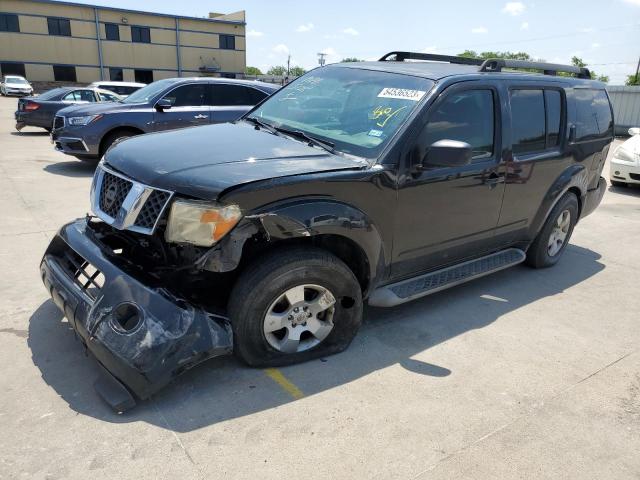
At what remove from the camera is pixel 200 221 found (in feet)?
8.65

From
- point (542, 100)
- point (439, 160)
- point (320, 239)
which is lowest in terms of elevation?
point (320, 239)

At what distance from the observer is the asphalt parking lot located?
2.41 m

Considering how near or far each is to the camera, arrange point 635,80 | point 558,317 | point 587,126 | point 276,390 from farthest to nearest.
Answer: point 635,80 < point 587,126 < point 558,317 < point 276,390

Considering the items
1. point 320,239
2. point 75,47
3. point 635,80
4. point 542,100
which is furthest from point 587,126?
point 635,80

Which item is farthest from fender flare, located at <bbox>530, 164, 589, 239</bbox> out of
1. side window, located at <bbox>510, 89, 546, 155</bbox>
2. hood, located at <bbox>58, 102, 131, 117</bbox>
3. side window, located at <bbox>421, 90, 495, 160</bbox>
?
hood, located at <bbox>58, 102, 131, 117</bbox>

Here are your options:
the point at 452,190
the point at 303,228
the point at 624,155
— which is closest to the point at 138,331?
the point at 303,228

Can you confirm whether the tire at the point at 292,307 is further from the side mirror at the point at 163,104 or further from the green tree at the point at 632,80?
the green tree at the point at 632,80

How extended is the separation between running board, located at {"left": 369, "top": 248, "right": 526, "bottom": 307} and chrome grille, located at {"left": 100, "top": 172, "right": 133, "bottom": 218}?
173 centimetres

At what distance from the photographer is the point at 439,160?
325 cm

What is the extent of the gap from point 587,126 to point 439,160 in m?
2.73

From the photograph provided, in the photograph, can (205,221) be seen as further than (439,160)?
No

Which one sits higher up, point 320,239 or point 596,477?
point 320,239

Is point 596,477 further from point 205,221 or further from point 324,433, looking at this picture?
point 205,221

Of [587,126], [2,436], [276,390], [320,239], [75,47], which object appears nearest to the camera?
[2,436]
